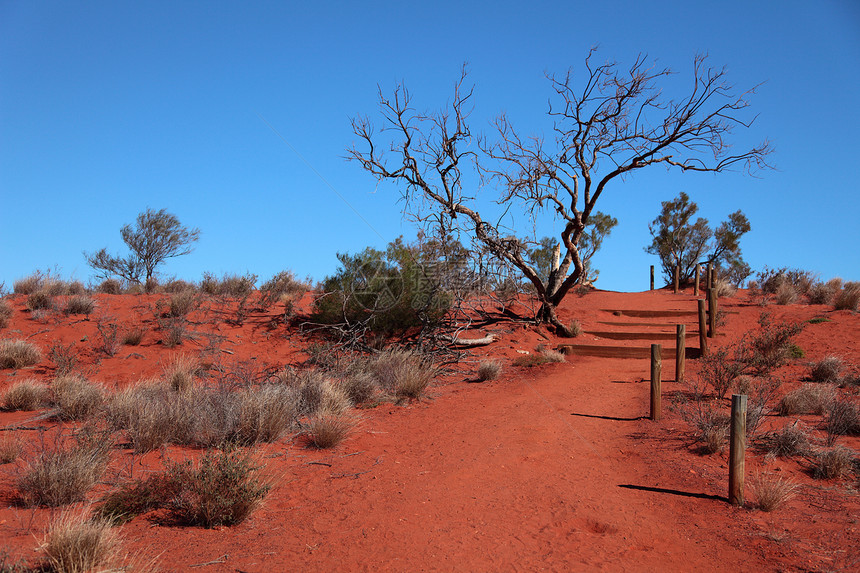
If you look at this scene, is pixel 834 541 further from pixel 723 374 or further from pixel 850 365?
pixel 850 365

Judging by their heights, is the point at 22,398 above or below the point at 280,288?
below

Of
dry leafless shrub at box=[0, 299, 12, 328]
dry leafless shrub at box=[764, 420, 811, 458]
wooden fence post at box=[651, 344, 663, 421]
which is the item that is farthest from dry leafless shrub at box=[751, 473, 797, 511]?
dry leafless shrub at box=[0, 299, 12, 328]

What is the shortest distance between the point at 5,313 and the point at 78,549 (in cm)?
1372

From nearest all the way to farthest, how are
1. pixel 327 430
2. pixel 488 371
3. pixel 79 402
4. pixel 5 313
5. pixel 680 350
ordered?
1. pixel 327 430
2. pixel 79 402
3. pixel 680 350
4. pixel 488 371
5. pixel 5 313

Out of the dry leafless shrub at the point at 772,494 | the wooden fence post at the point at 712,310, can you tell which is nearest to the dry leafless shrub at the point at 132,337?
the dry leafless shrub at the point at 772,494

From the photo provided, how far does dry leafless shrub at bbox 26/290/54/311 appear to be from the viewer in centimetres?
1500

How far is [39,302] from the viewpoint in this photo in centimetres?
1511

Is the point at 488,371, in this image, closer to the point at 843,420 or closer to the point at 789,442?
the point at 789,442

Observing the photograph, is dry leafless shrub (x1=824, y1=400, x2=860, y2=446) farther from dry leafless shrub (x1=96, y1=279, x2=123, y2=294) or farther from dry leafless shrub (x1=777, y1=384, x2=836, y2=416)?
dry leafless shrub (x1=96, y1=279, x2=123, y2=294)

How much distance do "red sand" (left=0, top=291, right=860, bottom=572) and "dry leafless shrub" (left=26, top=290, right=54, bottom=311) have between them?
515cm

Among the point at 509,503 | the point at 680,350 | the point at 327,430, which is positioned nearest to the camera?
the point at 509,503

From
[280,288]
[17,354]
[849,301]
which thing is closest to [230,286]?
[280,288]

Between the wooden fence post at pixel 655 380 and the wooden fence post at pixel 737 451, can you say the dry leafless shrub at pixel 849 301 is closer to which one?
the wooden fence post at pixel 655 380

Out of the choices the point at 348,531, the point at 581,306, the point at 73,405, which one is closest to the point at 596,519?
the point at 348,531
